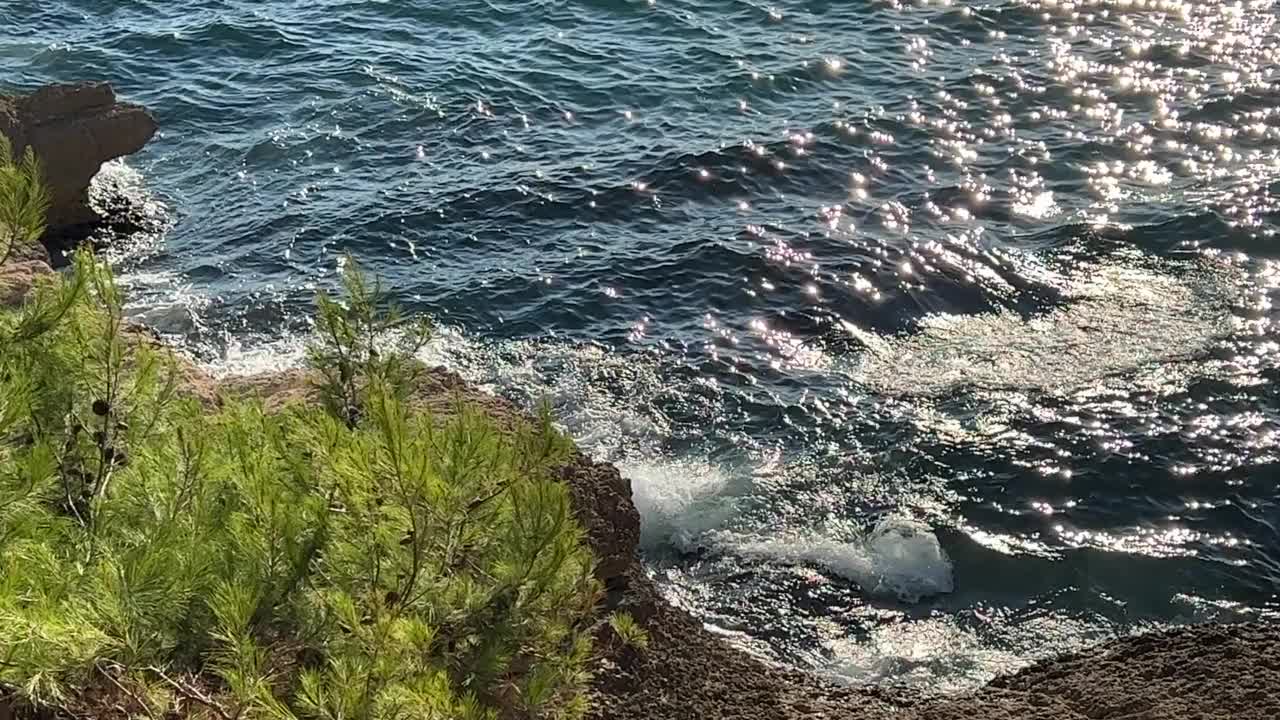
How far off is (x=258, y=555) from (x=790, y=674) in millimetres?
5653

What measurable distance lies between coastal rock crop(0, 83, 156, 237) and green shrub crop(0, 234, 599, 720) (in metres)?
11.6

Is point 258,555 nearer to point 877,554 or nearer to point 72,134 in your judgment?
point 877,554

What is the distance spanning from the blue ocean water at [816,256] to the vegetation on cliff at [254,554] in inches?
207

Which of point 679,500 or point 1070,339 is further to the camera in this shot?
point 1070,339

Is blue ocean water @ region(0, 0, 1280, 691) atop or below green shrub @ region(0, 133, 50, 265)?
below

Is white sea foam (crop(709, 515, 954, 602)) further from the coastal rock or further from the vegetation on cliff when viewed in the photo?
the coastal rock

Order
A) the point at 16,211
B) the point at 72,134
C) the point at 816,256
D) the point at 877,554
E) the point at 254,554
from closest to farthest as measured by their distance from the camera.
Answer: the point at 254,554
the point at 16,211
the point at 877,554
the point at 816,256
the point at 72,134

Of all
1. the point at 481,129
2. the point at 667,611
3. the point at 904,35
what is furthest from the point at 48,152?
the point at 904,35

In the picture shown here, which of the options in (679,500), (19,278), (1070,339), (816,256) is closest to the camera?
(19,278)

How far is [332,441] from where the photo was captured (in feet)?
18.9

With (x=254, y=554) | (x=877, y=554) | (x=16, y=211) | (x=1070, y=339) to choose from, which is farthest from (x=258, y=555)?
(x=1070, y=339)

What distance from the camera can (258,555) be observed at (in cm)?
534

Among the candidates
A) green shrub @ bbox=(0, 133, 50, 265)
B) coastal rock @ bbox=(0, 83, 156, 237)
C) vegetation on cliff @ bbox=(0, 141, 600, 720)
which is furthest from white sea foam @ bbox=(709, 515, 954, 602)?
coastal rock @ bbox=(0, 83, 156, 237)

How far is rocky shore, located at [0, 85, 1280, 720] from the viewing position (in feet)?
29.0
